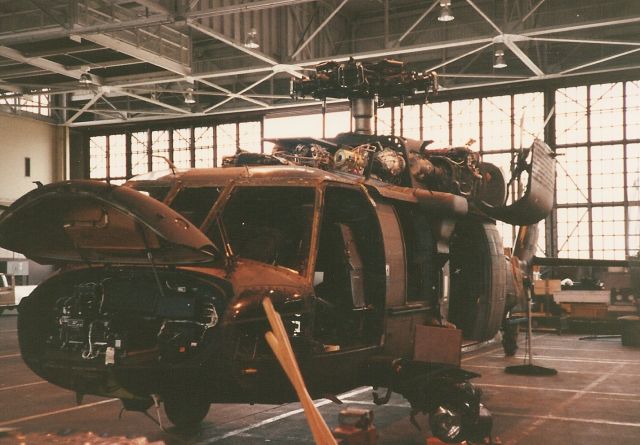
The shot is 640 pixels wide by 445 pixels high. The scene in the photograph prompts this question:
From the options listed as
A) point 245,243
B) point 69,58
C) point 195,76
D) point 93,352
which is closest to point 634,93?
point 195,76

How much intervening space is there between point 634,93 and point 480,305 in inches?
797

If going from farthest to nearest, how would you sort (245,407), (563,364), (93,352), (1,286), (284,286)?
(1,286), (563,364), (245,407), (284,286), (93,352)

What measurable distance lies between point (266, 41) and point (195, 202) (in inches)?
730

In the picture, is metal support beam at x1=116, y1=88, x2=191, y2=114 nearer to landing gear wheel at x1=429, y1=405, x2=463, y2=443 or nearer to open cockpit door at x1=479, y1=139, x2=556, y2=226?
open cockpit door at x1=479, y1=139, x2=556, y2=226

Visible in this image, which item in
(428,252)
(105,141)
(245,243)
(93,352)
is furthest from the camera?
(105,141)

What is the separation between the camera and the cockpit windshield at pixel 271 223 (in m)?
6.50

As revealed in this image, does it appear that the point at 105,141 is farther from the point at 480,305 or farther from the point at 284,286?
the point at 284,286

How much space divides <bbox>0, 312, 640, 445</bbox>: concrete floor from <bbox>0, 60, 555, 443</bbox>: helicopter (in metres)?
0.70

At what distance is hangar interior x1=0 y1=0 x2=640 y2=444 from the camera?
65.9 ft

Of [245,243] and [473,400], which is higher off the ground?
[245,243]

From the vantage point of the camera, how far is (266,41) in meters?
24.5

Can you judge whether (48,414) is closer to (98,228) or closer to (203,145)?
(98,228)

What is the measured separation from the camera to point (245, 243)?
6.75 m

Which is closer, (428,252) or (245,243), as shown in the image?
(245,243)
